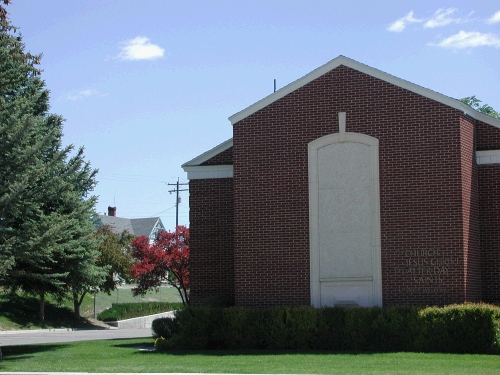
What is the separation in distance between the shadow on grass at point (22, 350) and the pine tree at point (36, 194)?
6.11 feet

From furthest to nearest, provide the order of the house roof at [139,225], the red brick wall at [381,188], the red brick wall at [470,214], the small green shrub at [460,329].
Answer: the house roof at [139,225] < the red brick wall at [470,214] < the red brick wall at [381,188] < the small green shrub at [460,329]

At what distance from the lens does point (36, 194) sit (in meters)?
22.0

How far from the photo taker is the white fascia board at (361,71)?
74.0 feet

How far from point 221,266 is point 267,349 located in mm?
4905

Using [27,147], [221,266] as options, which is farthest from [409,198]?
[27,147]

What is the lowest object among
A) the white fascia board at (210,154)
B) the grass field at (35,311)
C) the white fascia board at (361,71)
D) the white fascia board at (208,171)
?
the grass field at (35,311)

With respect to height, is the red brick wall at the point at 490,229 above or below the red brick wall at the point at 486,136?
below

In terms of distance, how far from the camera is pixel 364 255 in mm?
22750

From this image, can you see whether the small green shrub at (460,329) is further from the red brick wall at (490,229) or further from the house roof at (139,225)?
the house roof at (139,225)

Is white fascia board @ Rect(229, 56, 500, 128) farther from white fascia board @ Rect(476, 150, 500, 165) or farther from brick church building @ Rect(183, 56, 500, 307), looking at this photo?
white fascia board @ Rect(476, 150, 500, 165)

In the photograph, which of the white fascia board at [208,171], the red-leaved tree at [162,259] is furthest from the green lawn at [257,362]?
the red-leaved tree at [162,259]

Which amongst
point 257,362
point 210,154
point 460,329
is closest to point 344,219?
point 460,329

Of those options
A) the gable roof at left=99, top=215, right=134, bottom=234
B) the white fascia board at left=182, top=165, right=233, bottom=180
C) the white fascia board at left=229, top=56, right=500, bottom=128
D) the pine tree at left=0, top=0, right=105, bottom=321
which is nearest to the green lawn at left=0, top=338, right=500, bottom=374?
the pine tree at left=0, top=0, right=105, bottom=321

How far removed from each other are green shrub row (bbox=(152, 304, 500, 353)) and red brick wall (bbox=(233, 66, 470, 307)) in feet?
4.31
